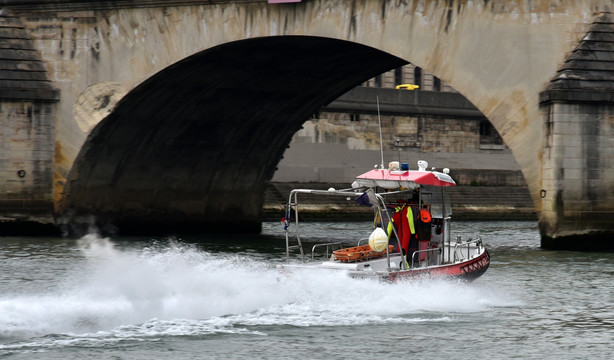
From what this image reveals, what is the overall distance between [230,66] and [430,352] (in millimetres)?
21727

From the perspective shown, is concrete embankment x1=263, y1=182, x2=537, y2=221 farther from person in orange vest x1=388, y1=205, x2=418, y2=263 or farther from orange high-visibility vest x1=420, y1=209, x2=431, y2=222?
orange high-visibility vest x1=420, y1=209, x2=431, y2=222

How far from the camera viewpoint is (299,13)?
114 ft

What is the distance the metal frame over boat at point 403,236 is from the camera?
23156 millimetres

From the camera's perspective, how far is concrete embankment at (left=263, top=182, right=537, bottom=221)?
57.5 meters

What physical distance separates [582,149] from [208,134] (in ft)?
54.0

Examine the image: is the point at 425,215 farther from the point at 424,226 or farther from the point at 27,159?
the point at 27,159

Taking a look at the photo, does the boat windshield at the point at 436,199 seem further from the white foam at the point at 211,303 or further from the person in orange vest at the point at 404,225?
the white foam at the point at 211,303

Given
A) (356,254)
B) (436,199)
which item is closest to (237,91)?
(436,199)

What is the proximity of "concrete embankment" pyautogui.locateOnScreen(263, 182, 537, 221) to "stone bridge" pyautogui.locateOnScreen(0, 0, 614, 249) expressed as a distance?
932 cm

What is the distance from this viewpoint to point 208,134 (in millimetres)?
44656

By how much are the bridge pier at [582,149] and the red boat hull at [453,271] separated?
5969 mm

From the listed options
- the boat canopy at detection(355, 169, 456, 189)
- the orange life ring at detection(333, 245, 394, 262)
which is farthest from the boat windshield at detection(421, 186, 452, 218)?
the orange life ring at detection(333, 245, 394, 262)

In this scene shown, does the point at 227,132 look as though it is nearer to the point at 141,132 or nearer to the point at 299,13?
the point at 141,132

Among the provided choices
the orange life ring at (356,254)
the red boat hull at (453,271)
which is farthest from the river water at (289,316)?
the orange life ring at (356,254)
